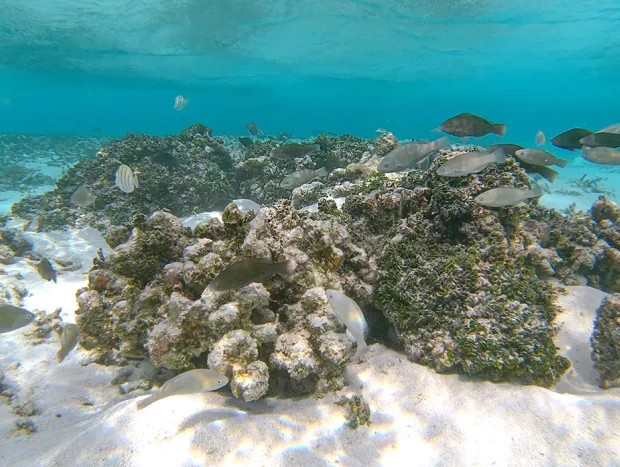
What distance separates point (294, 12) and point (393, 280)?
110 feet

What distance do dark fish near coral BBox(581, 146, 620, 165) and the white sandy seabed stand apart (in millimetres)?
3275

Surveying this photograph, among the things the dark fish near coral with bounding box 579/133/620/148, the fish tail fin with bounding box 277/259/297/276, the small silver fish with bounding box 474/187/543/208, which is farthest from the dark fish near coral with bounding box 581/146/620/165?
the fish tail fin with bounding box 277/259/297/276

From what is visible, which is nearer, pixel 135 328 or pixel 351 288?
pixel 135 328

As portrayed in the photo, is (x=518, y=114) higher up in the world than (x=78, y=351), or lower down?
higher up

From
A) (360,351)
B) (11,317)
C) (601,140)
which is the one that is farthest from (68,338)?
(601,140)

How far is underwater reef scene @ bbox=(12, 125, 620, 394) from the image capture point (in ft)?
10.0

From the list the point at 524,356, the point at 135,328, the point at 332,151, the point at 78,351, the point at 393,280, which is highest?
the point at 332,151

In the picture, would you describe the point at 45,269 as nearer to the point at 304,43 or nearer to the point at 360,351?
the point at 360,351

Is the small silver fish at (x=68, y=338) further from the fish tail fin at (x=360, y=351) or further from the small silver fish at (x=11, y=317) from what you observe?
the fish tail fin at (x=360, y=351)

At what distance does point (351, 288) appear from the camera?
3.93 m

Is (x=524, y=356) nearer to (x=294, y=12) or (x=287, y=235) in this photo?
(x=287, y=235)

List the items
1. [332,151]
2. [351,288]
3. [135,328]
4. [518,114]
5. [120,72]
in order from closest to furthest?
[135,328]
[351,288]
[332,151]
[120,72]
[518,114]

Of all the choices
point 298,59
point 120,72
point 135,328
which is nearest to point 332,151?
point 135,328

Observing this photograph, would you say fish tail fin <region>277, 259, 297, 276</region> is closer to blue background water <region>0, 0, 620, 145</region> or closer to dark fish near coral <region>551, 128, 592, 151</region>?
dark fish near coral <region>551, 128, 592, 151</region>
